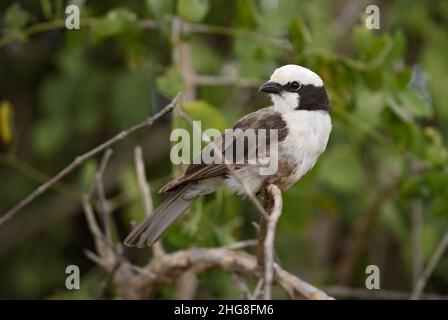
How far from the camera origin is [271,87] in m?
2.19

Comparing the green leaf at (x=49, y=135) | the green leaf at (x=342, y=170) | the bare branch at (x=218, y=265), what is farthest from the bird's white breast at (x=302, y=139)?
the green leaf at (x=49, y=135)

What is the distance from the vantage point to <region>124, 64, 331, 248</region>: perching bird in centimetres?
219

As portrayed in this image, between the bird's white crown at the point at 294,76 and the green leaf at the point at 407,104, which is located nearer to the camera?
the bird's white crown at the point at 294,76

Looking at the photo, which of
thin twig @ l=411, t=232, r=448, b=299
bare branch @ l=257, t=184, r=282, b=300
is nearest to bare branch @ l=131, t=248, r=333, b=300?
bare branch @ l=257, t=184, r=282, b=300

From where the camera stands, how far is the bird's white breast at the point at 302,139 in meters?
2.21

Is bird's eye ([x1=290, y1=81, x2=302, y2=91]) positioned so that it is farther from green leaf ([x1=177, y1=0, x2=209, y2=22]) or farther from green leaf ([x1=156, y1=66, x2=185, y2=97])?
green leaf ([x1=177, y1=0, x2=209, y2=22])

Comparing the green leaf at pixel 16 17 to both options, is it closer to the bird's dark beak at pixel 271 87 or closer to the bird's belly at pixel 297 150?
the bird's belly at pixel 297 150

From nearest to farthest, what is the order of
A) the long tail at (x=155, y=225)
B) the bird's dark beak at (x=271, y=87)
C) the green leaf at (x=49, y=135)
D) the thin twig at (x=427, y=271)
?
the bird's dark beak at (x=271, y=87)
the long tail at (x=155, y=225)
the thin twig at (x=427, y=271)
the green leaf at (x=49, y=135)

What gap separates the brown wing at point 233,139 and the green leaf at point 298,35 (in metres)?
0.58

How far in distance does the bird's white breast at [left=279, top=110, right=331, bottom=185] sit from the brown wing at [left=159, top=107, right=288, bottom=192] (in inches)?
1.1

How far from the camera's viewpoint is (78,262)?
18.0 ft
